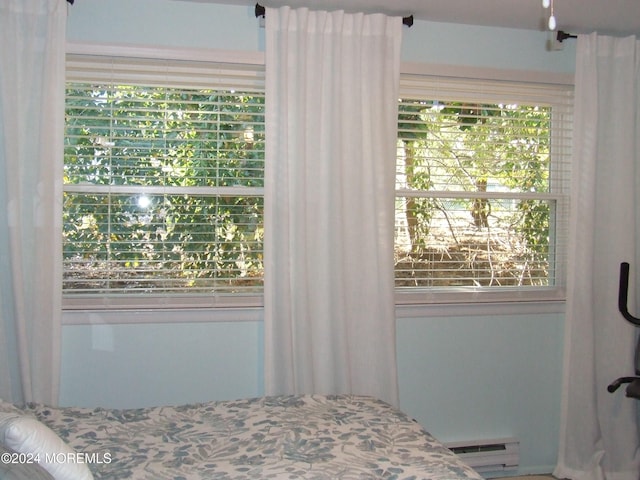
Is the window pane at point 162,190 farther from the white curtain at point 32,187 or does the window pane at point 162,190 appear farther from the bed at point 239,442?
the bed at point 239,442

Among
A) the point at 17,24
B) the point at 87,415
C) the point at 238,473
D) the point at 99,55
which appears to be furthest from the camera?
the point at 99,55

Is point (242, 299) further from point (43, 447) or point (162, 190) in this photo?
point (43, 447)

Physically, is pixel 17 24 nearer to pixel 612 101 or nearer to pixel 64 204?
pixel 64 204

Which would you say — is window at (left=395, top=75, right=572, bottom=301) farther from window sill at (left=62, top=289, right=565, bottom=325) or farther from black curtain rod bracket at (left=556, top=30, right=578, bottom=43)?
black curtain rod bracket at (left=556, top=30, right=578, bottom=43)

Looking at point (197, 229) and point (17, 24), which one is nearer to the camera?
point (17, 24)

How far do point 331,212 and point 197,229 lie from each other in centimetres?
69

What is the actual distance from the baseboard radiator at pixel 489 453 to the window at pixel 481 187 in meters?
0.81

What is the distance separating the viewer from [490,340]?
337cm

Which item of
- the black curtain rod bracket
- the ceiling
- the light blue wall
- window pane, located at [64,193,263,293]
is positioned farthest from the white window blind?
the black curtain rod bracket

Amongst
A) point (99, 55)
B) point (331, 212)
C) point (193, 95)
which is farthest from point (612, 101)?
point (99, 55)

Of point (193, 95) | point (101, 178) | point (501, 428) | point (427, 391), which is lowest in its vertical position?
point (501, 428)

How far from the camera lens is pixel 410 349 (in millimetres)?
3270

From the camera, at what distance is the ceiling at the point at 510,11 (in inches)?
116

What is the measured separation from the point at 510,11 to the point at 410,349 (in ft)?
6.06
